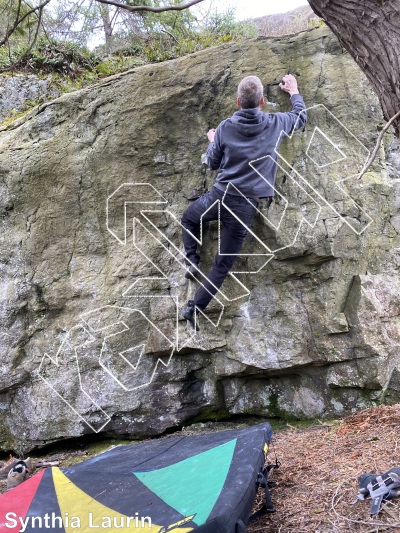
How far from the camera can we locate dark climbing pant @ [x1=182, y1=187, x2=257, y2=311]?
4.87 metres

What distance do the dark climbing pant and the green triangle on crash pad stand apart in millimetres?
1605

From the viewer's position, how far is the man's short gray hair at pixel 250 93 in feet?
14.9

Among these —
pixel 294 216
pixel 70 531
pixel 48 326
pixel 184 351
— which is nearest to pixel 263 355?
pixel 184 351

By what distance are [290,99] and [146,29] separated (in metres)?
4.74

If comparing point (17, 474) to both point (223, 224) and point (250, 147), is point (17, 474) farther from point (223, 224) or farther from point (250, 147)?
point (250, 147)

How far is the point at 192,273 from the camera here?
5309 millimetres

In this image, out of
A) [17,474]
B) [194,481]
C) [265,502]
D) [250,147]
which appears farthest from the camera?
[17,474]

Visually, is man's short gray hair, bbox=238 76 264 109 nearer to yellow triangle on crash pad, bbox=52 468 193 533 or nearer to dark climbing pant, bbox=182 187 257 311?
dark climbing pant, bbox=182 187 257 311

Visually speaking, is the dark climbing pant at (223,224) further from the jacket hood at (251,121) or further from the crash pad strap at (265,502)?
the crash pad strap at (265,502)

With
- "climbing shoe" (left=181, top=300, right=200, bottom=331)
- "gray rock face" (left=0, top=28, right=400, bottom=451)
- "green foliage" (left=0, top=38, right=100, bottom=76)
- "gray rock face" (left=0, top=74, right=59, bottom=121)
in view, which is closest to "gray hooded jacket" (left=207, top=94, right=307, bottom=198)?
"gray rock face" (left=0, top=28, right=400, bottom=451)

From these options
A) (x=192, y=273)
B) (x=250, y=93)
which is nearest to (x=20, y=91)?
(x=192, y=273)

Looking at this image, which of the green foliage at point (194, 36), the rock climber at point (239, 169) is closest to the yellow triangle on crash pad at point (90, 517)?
the rock climber at point (239, 169)

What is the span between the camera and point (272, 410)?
5418 millimetres

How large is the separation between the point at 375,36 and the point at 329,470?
9.92 feet
